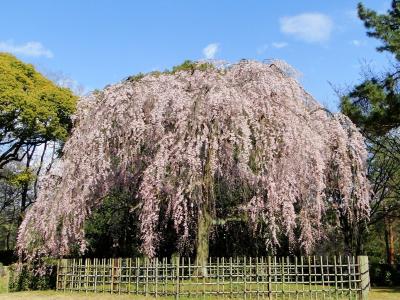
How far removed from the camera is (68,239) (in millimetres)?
14258

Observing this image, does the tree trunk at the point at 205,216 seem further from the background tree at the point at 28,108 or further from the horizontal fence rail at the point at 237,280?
the background tree at the point at 28,108

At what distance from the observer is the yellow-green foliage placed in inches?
993

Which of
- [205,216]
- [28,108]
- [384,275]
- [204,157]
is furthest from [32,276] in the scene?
[384,275]

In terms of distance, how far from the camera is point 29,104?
1001 inches

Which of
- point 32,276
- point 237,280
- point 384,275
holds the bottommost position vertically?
point 384,275

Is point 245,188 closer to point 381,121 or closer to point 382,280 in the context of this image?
point 381,121

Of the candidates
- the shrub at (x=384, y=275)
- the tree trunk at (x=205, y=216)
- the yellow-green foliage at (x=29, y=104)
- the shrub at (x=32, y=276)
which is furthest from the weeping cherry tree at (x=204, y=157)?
the yellow-green foliage at (x=29, y=104)

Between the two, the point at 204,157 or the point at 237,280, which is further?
the point at 204,157

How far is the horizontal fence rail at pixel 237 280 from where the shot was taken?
11.9 metres

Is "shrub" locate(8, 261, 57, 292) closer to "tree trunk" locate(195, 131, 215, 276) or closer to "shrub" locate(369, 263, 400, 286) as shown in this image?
"tree trunk" locate(195, 131, 215, 276)

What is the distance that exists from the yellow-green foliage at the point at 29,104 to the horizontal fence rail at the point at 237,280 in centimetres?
1486

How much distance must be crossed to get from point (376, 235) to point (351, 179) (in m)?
20.7

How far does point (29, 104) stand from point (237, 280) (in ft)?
59.8

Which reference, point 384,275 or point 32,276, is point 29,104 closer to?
point 32,276
